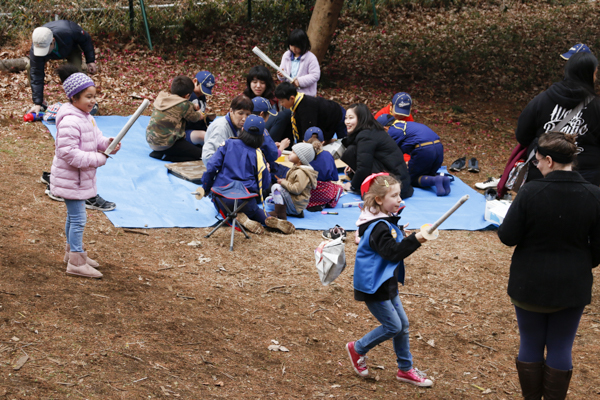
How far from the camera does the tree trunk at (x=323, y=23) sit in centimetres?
1093

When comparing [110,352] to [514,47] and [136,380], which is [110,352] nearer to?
[136,380]

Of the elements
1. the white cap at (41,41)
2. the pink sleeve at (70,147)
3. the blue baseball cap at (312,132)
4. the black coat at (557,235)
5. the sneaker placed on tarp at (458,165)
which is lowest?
the sneaker placed on tarp at (458,165)

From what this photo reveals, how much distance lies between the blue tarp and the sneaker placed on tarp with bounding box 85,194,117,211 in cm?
8

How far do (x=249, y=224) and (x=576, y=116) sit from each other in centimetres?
328

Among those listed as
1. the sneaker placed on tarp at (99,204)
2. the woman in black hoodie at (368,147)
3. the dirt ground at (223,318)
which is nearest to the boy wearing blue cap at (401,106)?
the woman in black hoodie at (368,147)

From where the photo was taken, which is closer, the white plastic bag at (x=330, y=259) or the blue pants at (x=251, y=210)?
the white plastic bag at (x=330, y=259)

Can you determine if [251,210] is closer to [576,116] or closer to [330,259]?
[330,259]

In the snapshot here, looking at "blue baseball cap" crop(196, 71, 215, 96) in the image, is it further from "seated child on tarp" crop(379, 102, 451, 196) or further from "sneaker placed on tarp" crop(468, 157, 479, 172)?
"sneaker placed on tarp" crop(468, 157, 479, 172)

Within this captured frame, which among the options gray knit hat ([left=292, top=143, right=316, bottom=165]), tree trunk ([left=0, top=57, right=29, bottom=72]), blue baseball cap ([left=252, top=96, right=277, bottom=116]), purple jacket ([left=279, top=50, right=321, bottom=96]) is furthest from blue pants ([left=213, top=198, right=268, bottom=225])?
tree trunk ([left=0, top=57, right=29, bottom=72])

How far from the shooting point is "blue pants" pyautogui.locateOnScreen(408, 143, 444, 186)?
769cm

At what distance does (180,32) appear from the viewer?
44.1ft

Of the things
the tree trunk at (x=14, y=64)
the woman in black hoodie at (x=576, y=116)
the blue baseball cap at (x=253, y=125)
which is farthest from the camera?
the tree trunk at (x=14, y=64)

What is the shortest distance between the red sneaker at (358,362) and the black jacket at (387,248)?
0.49 metres

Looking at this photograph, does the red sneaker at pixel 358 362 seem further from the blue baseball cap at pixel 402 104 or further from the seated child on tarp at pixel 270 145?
the blue baseball cap at pixel 402 104
